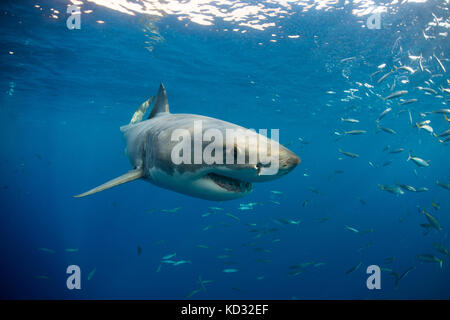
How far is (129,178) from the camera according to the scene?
338 cm

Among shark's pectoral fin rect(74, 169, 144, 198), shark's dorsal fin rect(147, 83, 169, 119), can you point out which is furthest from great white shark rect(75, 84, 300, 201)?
shark's dorsal fin rect(147, 83, 169, 119)

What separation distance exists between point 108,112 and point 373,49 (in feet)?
97.5

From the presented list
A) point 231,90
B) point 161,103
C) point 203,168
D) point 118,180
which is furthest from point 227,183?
point 231,90

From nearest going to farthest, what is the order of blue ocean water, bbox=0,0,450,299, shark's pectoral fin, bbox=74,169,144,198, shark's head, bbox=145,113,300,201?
shark's head, bbox=145,113,300,201 < shark's pectoral fin, bbox=74,169,144,198 < blue ocean water, bbox=0,0,450,299

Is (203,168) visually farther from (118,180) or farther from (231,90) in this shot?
(231,90)

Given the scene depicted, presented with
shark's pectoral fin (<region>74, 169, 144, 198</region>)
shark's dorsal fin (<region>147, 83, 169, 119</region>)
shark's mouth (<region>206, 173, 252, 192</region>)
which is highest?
shark's dorsal fin (<region>147, 83, 169, 119</region>)

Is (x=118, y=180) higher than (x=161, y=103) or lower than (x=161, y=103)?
lower

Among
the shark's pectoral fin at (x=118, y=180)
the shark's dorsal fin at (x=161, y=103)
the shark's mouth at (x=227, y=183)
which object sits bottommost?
the shark's mouth at (x=227, y=183)

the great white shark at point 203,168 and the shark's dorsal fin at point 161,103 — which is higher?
the shark's dorsal fin at point 161,103

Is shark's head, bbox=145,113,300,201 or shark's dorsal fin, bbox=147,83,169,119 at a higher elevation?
shark's dorsal fin, bbox=147,83,169,119

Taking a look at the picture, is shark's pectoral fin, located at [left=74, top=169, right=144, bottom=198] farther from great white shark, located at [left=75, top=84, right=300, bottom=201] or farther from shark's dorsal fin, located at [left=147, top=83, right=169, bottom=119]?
shark's dorsal fin, located at [left=147, top=83, right=169, bottom=119]

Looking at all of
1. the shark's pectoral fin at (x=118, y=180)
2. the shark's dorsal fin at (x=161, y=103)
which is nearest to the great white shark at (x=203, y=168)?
the shark's pectoral fin at (x=118, y=180)

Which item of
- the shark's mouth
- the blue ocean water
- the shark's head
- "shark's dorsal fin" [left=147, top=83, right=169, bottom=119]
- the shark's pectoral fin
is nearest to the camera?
the shark's head

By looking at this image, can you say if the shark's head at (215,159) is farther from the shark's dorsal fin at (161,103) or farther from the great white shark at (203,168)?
the shark's dorsal fin at (161,103)
